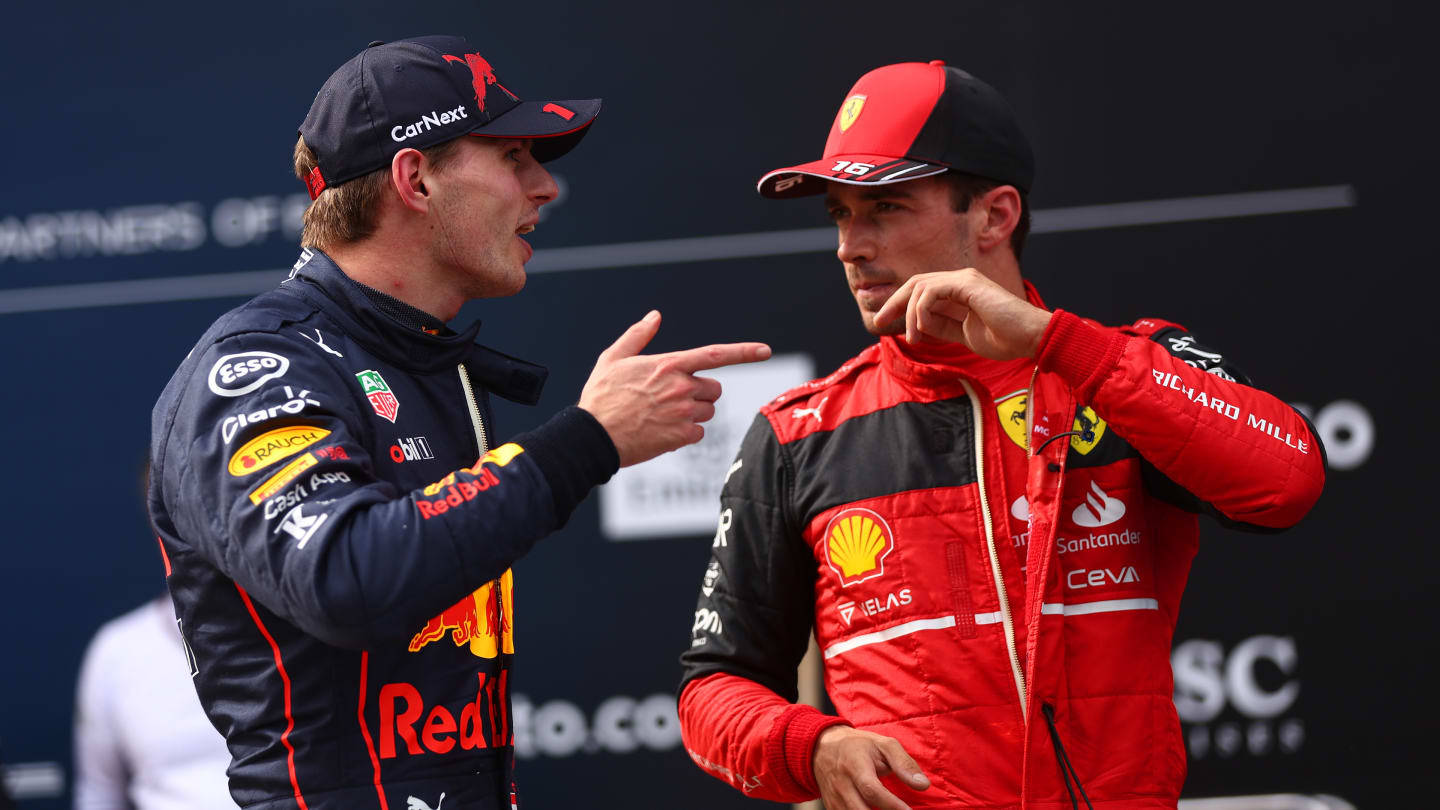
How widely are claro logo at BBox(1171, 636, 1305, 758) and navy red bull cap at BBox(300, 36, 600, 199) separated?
1.51m

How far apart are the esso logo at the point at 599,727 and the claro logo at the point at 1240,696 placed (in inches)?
36.0

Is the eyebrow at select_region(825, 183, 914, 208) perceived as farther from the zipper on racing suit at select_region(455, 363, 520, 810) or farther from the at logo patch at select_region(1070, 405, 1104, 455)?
the zipper on racing suit at select_region(455, 363, 520, 810)

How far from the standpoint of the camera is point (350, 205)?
137 cm

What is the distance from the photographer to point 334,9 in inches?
98.7

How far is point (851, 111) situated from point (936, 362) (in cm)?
36

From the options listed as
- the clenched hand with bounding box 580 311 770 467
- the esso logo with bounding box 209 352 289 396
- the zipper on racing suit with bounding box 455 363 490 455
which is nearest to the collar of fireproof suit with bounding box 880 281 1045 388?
the clenched hand with bounding box 580 311 770 467

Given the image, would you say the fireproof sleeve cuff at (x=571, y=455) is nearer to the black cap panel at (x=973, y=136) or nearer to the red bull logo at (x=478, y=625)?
the red bull logo at (x=478, y=625)

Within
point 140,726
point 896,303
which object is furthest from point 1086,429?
point 140,726

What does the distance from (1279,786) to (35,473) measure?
2.37 metres

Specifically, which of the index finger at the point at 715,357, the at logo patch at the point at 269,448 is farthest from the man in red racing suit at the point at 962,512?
the at logo patch at the point at 269,448

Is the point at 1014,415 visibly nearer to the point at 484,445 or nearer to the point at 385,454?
the point at 484,445

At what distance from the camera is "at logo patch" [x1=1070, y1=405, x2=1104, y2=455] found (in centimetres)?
151

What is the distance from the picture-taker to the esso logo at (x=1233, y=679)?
223 cm

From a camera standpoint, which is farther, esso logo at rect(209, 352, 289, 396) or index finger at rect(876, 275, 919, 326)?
index finger at rect(876, 275, 919, 326)
